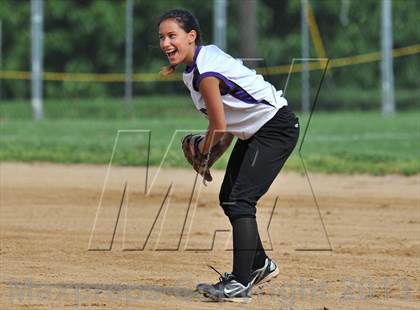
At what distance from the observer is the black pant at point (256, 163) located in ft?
19.1

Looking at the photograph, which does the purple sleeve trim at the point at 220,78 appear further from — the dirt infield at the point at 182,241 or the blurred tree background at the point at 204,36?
the blurred tree background at the point at 204,36

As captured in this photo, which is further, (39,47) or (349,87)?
(349,87)

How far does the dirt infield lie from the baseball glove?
0.68 meters

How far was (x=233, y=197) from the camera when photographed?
5809 mm

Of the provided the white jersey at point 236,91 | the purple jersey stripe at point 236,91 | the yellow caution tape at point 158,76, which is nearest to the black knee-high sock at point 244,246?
the white jersey at point 236,91

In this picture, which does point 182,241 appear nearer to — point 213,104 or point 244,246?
point 244,246

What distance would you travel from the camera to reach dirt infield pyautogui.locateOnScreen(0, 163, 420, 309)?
5.88 metres

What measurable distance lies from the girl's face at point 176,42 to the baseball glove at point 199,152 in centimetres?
44

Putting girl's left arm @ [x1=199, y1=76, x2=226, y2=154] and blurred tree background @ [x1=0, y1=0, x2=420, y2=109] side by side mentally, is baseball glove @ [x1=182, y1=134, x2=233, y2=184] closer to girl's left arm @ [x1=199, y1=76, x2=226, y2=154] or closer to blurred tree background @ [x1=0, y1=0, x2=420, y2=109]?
girl's left arm @ [x1=199, y1=76, x2=226, y2=154]

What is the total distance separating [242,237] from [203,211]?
3835 mm

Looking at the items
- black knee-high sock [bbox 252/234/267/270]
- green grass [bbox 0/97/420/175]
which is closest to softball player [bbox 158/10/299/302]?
black knee-high sock [bbox 252/234/267/270]

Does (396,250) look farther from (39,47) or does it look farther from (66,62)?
(66,62)

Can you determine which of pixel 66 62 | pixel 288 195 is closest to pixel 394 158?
pixel 288 195

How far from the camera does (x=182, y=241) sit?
7.96m
